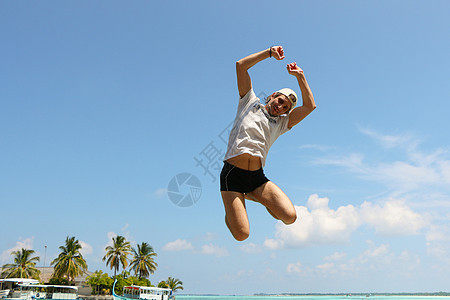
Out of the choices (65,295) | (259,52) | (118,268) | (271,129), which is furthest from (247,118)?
(118,268)

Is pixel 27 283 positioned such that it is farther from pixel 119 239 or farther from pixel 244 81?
pixel 244 81

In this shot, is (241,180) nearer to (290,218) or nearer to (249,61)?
(290,218)

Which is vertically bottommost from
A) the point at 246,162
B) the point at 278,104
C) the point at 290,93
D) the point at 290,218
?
the point at 290,218

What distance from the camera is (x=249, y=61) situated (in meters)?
4.72

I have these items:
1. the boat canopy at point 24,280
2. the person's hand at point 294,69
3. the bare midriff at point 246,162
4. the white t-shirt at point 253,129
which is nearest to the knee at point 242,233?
the bare midriff at point 246,162

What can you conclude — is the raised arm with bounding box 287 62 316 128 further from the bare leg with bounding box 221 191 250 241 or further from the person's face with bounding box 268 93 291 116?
the bare leg with bounding box 221 191 250 241

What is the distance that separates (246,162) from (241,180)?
23cm

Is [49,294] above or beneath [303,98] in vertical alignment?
beneath

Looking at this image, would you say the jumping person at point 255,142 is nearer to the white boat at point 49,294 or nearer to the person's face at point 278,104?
the person's face at point 278,104

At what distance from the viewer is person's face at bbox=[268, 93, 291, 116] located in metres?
4.79

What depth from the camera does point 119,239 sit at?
53.6 metres

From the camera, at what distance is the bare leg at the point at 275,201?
4449 millimetres

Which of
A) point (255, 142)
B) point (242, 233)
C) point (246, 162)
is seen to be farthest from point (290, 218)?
point (255, 142)

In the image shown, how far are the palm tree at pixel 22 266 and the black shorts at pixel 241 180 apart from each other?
188 ft
